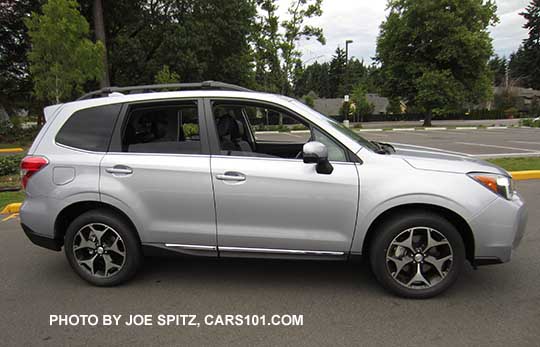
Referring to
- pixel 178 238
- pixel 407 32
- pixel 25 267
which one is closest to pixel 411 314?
pixel 178 238

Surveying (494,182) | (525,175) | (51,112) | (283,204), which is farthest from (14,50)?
(494,182)

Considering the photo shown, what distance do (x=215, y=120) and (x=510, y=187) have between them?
2.58 metres

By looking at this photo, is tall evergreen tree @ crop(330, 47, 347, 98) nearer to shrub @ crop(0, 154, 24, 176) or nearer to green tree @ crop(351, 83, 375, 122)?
green tree @ crop(351, 83, 375, 122)

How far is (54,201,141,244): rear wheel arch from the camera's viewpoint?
3.50 m

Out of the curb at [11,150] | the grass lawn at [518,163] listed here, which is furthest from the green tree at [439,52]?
the curb at [11,150]

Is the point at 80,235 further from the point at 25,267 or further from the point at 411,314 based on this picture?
the point at 411,314

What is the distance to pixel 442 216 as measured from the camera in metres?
3.18

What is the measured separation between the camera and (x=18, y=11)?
20.7 metres

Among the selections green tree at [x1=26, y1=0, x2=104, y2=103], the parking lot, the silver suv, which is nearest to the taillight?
the silver suv

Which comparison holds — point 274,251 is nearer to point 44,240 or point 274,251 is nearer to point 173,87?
point 173,87

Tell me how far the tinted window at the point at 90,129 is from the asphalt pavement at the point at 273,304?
133 cm

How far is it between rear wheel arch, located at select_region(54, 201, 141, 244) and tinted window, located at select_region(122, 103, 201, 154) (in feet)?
1.86

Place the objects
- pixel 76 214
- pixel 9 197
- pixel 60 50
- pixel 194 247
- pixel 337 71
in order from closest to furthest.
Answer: pixel 194 247, pixel 76 214, pixel 9 197, pixel 60 50, pixel 337 71

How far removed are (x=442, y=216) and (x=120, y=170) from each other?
2.77 meters
